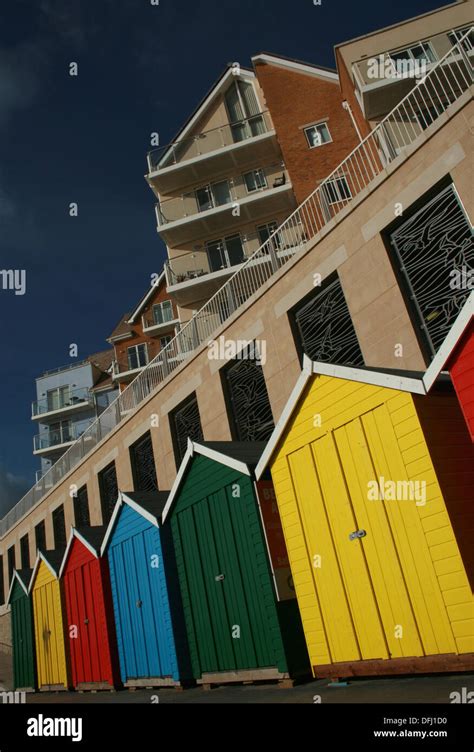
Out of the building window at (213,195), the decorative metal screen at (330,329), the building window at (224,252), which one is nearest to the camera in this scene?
the decorative metal screen at (330,329)

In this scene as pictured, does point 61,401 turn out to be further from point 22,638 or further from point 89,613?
point 89,613

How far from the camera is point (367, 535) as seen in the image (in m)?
6.57

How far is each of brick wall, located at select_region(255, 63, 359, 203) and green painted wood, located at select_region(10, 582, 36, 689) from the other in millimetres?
19567

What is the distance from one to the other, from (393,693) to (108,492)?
17591 mm

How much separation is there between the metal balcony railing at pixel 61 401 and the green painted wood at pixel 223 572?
39.4 meters

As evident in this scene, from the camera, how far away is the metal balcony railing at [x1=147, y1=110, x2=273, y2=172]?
1125 inches

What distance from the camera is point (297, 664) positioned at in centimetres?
773

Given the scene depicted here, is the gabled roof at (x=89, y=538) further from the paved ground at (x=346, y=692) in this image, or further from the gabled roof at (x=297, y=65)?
the gabled roof at (x=297, y=65)

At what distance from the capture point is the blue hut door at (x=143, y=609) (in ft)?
33.9

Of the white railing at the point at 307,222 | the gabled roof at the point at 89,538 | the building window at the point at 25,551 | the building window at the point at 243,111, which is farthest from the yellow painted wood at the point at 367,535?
the building window at the point at 25,551

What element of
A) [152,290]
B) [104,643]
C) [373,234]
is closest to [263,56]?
[152,290]

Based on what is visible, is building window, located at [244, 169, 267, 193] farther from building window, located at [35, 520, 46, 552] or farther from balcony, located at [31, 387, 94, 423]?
balcony, located at [31, 387, 94, 423]

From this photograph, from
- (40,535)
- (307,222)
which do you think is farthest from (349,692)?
(40,535)
